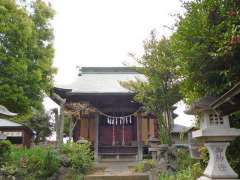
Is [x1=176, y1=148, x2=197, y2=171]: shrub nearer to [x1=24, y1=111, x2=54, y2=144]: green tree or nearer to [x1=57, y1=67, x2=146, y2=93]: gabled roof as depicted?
[x1=57, y1=67, x2=146, y2=93]: gabled roof

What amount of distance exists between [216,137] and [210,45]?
1.93 m

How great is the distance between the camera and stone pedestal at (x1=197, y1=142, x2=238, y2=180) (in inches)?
181

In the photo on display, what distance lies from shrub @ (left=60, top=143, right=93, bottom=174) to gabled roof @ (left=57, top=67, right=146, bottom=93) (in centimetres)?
386

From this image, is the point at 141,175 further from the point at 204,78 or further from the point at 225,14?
the point at 225,14

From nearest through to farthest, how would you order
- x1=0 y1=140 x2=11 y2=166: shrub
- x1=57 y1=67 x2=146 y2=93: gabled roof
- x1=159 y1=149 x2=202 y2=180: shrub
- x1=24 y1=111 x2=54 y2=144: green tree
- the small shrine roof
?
the small shrine roof
x1=159 y1=149 x2=202 y2=180: shrub
x1=0 y1=140 x2=11 y2=166: shrub
x1=57 y1=67 x2=146 y2=93: gabled roof
x1=24 y1=111 x2=54 y2=144: green tree

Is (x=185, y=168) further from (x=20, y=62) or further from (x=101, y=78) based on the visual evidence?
(x=101, y=78)

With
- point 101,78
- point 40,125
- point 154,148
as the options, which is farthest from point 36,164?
point 40,125

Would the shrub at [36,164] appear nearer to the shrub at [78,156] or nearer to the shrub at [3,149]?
the shrub at [3,149]

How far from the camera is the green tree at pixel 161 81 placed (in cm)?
1039

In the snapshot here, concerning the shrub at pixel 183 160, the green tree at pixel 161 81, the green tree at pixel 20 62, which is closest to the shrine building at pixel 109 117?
the green tree at pixel 20 62

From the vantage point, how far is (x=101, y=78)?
20.3 metres

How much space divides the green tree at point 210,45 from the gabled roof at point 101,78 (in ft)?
30.0

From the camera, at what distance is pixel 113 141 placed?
1652 cm

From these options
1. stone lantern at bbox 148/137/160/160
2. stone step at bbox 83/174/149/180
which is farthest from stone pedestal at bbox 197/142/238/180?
stone lantern at bbox 148/137/160/160
